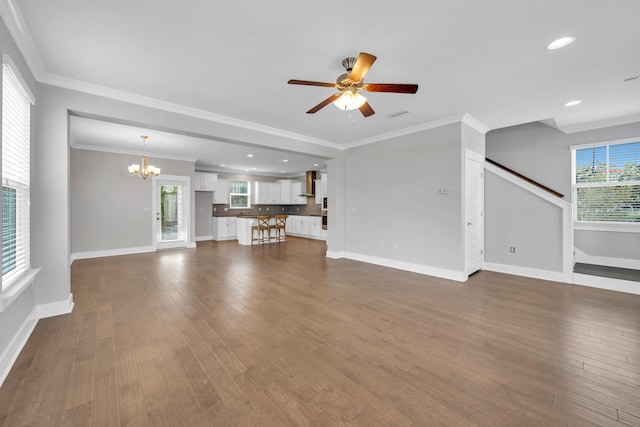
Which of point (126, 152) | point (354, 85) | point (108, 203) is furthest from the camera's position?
point (126, 152)

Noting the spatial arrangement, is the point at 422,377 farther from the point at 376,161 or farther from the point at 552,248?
the point at 376,161

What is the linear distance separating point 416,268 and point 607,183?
12.2 feet

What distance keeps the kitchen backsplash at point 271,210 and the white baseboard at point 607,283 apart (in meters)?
7.60

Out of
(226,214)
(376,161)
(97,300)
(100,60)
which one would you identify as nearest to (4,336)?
(97,300)

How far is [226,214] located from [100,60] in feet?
24.9

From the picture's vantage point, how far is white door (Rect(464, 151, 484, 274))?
4.35 meters

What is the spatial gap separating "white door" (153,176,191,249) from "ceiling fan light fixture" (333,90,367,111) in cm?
646

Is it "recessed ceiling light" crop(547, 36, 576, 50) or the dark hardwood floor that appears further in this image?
"recessed ceiling light" crop(547, 36, 576, 50)

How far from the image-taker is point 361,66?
2.13 meters

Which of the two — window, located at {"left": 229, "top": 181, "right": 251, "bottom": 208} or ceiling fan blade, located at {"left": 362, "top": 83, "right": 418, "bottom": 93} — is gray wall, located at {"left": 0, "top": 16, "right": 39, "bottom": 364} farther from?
window, located at {"left": 229, "top": 181, "right": 251, "bottom": 208}

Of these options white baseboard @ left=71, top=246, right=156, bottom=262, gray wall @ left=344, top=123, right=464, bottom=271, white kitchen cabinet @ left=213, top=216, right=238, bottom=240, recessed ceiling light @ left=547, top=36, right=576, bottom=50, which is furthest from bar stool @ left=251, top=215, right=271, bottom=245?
recessed ceiling light @ left=547, top=36, right=576, bottom=50

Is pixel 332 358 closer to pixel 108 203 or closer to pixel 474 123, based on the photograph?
pixel 474 123

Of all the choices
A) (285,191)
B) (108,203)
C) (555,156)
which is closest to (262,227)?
(285,191)

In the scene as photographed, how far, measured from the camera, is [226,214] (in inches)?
389
